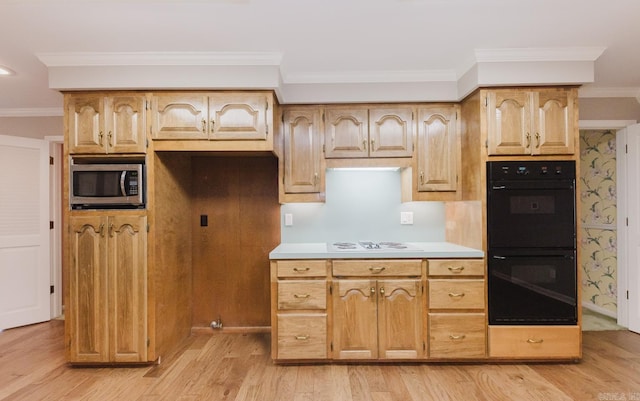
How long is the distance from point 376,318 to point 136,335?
1.83 metres

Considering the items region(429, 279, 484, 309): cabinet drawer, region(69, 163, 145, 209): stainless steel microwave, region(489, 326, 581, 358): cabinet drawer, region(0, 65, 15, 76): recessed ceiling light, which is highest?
region(0, 65, 15, 76): recessed ceiling light

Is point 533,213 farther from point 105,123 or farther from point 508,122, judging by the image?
point 105,123

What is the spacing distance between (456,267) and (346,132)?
4.72ft

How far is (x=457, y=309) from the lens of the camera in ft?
8.87

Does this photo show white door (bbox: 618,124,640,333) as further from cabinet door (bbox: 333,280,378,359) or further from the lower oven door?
cabinet door (bbox: 333,280,378,359)

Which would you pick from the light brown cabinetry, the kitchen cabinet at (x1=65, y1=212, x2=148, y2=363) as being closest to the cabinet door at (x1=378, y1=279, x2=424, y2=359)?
the light brown cabinetry

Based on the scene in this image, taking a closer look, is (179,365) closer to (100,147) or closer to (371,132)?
(100,147)

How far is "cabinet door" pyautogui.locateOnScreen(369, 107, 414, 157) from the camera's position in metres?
3.09

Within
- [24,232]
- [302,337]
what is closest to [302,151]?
[302,337]

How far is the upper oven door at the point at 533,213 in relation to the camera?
8.80 ft

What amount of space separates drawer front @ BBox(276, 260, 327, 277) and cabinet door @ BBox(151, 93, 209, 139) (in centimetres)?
116

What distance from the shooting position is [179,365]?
109 inches

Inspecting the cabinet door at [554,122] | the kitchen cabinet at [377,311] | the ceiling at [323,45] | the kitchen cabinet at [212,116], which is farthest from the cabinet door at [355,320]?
the cabinet door at [554,122]

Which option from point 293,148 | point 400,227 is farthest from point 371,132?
point 400,227
